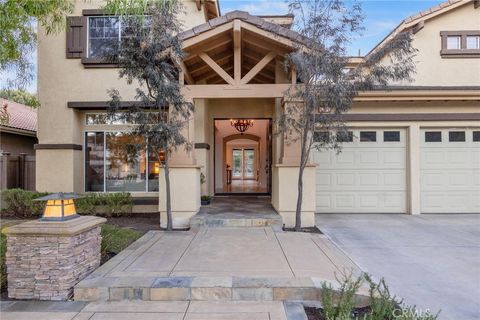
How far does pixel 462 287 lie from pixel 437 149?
6.06 meters

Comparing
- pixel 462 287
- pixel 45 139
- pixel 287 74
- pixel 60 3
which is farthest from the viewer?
pixel 45 139

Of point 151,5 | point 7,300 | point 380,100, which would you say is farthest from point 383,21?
point 7,300

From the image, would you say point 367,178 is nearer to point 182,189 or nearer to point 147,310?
point 182,189

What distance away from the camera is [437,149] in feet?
29.6

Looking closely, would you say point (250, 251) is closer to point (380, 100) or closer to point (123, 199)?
point (123, 199)

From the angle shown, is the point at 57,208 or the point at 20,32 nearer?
the point at 57,208

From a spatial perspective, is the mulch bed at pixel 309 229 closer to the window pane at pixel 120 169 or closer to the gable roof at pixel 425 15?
the window pane at pixel 120 169

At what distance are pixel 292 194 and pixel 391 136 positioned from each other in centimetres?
391

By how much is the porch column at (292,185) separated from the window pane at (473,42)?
673 centimetres

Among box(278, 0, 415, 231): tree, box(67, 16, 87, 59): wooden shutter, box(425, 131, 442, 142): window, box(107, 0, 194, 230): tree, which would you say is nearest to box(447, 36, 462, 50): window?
box(425, 131, 442, 142): window

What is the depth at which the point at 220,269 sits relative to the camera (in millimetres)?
4223

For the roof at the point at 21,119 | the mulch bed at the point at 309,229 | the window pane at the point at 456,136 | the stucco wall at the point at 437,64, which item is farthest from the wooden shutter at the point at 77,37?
the window pane at the point at 456,136

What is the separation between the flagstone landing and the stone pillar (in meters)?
0.23

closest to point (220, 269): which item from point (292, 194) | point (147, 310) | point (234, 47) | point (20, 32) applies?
point (147, 310)
